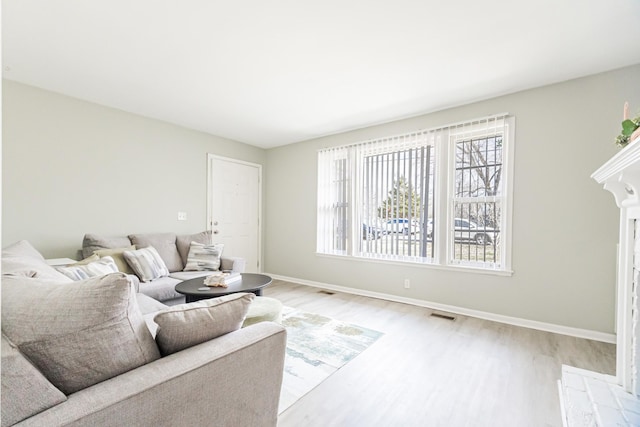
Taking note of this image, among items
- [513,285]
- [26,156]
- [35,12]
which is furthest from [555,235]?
[26,156]

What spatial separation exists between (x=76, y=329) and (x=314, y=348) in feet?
6.30

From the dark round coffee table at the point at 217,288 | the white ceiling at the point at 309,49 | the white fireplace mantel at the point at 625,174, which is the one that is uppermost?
the white ceiling at the point at 309,49

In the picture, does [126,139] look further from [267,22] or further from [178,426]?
[178,426]

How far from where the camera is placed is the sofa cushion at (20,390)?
2.87ft

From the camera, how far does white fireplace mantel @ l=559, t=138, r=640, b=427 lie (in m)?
1.73

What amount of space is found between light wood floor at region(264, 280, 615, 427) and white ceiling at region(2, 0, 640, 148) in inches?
92.7

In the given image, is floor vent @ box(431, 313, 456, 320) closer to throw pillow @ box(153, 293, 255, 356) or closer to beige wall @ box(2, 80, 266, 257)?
throw pillow @ box(153, 293, 255, 356)

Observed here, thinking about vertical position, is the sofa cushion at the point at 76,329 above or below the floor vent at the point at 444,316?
above

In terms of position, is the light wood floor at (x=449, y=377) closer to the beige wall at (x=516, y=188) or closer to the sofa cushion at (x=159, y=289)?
the beige wall at (x=516, y=188)

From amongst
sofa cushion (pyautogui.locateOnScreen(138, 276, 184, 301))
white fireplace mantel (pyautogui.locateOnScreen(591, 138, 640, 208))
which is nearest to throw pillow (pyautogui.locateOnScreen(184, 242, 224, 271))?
sofa cushion (pyautogui.locateOnScreen(138, 276, 184, 301))

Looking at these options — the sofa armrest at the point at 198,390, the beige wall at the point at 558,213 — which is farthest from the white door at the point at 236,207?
the sofa armrest at the point at 198,390

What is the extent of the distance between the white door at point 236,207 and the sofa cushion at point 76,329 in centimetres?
369

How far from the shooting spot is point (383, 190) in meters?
4.13

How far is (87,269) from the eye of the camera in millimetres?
2398
